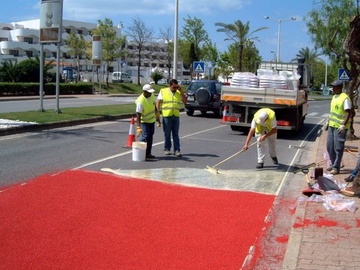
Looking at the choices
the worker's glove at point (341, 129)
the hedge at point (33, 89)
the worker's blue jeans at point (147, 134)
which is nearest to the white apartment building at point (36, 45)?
the hedge at point (33, 89)

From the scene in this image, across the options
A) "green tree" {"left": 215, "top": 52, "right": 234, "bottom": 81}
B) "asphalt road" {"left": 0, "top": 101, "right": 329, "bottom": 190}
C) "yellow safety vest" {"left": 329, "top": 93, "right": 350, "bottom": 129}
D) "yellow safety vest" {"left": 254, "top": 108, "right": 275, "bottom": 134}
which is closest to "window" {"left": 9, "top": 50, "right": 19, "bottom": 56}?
"green tree" {"left": 215, "top": 52, "right": 234, "bottom": 81}

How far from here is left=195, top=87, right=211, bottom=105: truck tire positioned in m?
23.2

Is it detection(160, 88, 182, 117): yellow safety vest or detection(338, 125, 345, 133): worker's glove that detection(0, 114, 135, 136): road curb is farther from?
detection(338, 125, 345, 133): worker's glove

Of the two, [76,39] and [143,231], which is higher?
[76,39]

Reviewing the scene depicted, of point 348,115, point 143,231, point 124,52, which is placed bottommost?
point 143,231

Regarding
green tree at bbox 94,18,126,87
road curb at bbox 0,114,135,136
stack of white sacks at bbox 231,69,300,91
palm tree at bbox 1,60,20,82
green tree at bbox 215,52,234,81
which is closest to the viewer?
road curb at bbox 0,114,135,136

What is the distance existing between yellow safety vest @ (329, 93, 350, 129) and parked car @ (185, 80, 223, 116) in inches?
538

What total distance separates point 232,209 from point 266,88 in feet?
31.4

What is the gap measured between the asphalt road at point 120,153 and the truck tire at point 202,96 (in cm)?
578

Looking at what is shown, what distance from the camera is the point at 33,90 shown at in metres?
38.9

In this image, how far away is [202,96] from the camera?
23312mm

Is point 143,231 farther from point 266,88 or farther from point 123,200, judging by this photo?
point 266,88

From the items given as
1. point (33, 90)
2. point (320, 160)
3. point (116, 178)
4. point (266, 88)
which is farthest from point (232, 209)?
point (33, 90)

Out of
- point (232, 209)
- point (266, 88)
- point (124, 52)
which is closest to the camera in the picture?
point (232, 209)
